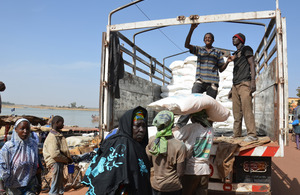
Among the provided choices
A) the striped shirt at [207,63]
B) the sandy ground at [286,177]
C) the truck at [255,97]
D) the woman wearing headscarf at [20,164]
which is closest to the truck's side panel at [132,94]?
the truck at [255,97]

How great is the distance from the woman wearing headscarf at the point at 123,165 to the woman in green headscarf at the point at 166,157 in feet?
1.30

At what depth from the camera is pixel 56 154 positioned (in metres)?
3.31

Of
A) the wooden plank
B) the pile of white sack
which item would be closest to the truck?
the wooden plank

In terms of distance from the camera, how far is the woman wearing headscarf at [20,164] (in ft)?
8.14

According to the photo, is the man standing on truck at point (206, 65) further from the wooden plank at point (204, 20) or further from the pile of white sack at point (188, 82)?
the pile of white sack at point (188, 82)

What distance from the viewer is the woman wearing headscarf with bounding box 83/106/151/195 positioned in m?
1.61

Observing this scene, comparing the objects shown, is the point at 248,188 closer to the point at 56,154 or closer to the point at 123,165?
the point at 123,165

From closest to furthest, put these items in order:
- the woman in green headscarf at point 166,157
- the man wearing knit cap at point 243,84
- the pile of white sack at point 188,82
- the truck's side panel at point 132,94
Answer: the woman in green headscarf at point 166,157 < the man wearing knit cap at point 243,84 < the truck's side panel at point 132,94 < the pile of white sack at point 188,82

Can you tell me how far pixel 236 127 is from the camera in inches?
143

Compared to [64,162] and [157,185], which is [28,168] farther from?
[157,185]

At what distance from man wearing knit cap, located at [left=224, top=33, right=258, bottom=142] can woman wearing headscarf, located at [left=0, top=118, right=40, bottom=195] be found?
2.51 m

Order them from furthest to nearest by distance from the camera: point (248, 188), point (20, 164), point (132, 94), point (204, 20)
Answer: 1. point (132, 94)
2. point (204, 20)
3. point (248, 188)
4. point (20, 164)

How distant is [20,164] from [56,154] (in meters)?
0.75

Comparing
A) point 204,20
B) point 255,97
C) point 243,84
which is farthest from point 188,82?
point 243,84
